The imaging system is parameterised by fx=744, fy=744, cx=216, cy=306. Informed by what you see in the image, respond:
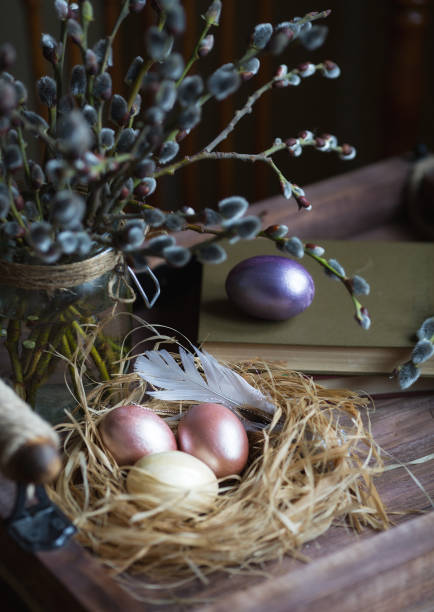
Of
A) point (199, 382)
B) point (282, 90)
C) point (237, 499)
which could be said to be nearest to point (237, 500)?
point (237, 499)

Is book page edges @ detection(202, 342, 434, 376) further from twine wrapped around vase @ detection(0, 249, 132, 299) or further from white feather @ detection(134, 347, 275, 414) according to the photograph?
twine wrapped around vase @ detection(0, 249, 132, 299)

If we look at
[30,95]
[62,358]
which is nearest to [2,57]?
[62,358]

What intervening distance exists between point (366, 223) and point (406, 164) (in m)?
0.12

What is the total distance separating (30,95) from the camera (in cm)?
167

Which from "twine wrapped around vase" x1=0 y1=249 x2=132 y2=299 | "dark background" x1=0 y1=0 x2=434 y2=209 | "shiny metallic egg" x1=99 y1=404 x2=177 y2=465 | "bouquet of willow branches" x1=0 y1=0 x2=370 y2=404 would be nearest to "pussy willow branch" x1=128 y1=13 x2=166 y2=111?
"bouquet of willow branches" x1=0 y1=0 x2=370 y2=404

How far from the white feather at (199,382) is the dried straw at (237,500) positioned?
0.02 m

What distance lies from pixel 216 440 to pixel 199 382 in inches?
3.1

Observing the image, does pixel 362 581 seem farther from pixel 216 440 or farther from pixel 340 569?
pixel 216 440

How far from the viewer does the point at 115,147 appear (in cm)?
52

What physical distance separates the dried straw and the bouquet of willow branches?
9 centimetres

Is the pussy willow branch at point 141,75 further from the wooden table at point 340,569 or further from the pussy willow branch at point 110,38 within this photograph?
the wooden table at point 340,569

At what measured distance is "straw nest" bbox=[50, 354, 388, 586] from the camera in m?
0.46

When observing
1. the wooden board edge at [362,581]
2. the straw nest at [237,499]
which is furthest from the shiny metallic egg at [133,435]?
the wooden board edge at [362,581]

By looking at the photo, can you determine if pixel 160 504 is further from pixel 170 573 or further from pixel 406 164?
pixel 406 164
